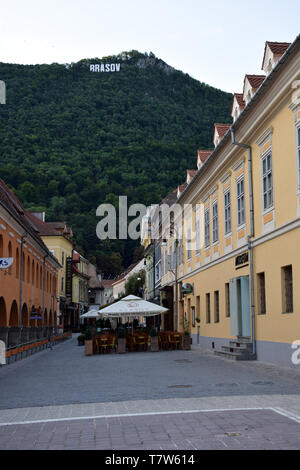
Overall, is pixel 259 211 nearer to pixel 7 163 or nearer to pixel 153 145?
pixel 7 163

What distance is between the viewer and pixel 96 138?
88.3 meters

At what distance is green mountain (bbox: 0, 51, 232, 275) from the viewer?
73.6m

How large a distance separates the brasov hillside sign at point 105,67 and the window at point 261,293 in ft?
377

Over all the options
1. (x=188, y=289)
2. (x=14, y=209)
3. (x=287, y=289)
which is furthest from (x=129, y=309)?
(x=287, y=289)

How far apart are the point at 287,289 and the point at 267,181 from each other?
3.70 m

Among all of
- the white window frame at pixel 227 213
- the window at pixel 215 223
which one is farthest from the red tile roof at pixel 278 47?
the window at pixel 215 223

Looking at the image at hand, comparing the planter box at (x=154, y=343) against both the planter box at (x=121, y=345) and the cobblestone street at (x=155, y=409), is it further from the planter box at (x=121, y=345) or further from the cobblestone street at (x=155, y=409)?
the cobblestone street at (x=155, y=409)

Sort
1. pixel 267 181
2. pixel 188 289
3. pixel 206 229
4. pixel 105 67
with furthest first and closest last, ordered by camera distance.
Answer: pixel 105 67 → pixel 188 289 → pixel 206 229 → pixel 267 181

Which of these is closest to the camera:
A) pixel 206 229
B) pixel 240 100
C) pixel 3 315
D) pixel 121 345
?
pixel 240 100

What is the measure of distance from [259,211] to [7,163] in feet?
187

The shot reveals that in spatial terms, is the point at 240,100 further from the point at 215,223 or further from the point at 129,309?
the point at 129,309

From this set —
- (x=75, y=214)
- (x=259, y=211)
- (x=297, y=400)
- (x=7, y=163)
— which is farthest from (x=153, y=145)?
(x=297, y=400)

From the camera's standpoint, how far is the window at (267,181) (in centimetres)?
1748

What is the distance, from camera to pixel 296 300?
15.0 metres
